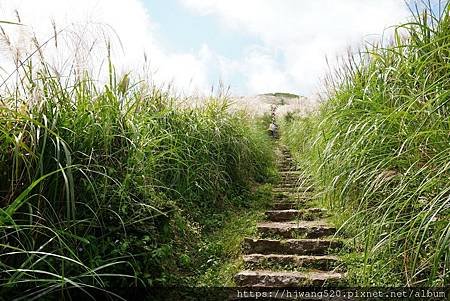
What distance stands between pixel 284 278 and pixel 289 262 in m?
0.28

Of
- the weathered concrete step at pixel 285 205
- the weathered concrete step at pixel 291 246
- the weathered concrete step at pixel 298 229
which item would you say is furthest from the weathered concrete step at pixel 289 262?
the weathered concrete step at pixel 285 205

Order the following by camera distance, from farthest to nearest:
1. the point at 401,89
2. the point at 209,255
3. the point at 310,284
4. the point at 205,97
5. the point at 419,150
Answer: the point at 205,97, the point at 209,255, the point at 310,284, the point at 401,89, the point at 419,150

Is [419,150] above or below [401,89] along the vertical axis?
below

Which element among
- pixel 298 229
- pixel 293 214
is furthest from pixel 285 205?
pixel 298 229

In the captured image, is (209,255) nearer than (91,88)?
No

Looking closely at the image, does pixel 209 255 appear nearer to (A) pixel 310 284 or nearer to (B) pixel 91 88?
(A) pixel 310 284

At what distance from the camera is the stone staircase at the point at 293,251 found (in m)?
3.19

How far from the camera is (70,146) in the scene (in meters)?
2.54

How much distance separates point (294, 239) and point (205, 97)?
2483mm

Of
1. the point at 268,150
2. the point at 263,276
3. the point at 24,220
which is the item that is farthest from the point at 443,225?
the point at 268,150

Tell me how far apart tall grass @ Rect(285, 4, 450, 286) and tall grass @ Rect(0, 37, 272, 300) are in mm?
1226

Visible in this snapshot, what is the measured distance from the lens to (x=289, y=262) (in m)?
3.46

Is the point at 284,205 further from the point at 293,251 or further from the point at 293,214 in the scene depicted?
the point at 293,251

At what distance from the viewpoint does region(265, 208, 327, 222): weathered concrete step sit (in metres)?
4.29
